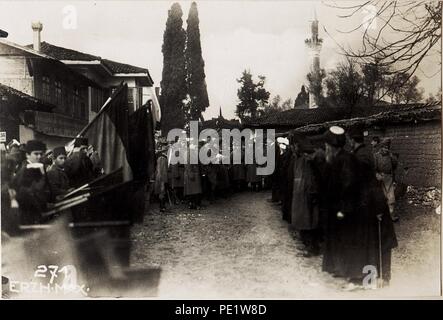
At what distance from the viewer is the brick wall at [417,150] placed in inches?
233

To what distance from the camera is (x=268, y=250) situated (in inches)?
236

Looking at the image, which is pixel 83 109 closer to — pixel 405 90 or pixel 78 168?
pixel 78 168

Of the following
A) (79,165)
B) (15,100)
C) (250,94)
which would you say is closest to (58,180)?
(79,165)

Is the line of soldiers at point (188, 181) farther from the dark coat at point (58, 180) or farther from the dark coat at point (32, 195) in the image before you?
the dark coat at point (32, 195)

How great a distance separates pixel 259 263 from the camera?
18.0 ft

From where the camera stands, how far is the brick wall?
19.4ft

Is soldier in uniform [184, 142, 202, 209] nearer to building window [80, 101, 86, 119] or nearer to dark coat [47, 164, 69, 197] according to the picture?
building window [80, 101, 86, 119]

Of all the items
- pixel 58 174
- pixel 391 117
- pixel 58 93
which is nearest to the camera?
pixel 58 174

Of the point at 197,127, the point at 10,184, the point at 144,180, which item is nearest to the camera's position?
the point at 10,184

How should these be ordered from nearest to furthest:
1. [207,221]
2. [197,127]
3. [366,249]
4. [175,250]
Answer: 1. [366,249]
2. [175,250]
3. [197,127]
4. [207,221]

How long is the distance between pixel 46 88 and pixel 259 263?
15.8ft
